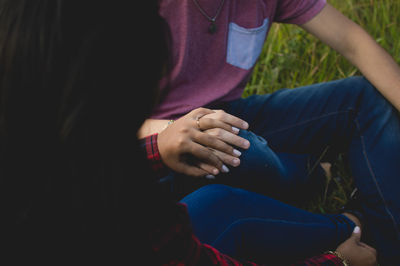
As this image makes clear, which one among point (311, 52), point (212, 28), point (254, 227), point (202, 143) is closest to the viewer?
point (254, 227)

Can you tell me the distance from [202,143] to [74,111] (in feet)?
2.54

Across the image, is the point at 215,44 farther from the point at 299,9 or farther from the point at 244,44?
the point at 299,9

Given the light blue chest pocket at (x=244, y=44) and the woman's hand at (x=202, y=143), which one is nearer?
the woman's hand at (x=202, y=143)

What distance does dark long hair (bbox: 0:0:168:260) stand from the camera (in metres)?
0.64

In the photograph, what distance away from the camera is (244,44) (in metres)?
1.63

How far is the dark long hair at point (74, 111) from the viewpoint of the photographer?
64 cm

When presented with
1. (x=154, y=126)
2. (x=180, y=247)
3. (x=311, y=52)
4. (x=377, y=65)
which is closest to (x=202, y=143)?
(x=154, y=126)

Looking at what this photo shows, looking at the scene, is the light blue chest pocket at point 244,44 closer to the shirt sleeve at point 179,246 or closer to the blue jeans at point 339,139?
the blue jeans at point 339,139

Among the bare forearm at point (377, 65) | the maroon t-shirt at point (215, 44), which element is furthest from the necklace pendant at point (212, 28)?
the bare forearm at point (377, 65)

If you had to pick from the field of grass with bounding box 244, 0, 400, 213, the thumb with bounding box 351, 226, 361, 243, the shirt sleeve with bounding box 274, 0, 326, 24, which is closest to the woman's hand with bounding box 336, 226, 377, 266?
the thumb with bounding box 351, 226, 361, 243

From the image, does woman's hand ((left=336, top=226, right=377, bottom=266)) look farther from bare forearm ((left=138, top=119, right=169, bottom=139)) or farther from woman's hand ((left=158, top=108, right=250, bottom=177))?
bare forearm ((left=138, top=119, right=169, bottom=139))

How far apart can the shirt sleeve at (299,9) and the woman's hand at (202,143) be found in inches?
21.8

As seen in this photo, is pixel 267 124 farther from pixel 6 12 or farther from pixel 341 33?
pixel 6 12

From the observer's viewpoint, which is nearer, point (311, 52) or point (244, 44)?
point (244, 44)
